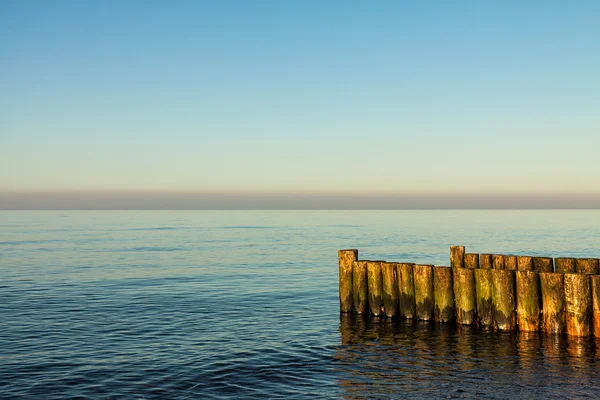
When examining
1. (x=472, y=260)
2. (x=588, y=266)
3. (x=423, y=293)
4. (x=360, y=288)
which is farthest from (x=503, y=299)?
(x=360, y=288)

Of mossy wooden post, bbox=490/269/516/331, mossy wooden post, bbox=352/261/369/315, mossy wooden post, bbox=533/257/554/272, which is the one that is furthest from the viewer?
mossy wooden post, bbox=352/261/369/315

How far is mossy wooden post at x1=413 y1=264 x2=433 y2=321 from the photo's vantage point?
18.3 metres

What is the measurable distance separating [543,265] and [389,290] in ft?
17.2

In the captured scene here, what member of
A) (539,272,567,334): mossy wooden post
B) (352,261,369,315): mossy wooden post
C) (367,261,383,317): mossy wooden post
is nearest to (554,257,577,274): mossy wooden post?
(539,272,567,334): mossy wooden post

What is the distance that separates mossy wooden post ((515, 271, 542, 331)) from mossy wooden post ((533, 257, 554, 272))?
3.08 meters

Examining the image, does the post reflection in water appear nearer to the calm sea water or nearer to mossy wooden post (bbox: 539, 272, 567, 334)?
the calm sea water

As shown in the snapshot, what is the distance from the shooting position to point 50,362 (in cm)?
1524

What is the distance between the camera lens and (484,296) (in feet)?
57.0

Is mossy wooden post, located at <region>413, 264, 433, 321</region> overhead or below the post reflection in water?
overhead

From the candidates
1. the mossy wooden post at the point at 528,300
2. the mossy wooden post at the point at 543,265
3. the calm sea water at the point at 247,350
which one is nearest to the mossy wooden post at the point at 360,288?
the calm sea water at the point at 247,350

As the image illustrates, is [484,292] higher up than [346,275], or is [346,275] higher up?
[346,275]

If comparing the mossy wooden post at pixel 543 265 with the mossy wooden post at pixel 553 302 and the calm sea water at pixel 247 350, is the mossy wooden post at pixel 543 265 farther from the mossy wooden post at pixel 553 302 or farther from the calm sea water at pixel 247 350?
the calm sea water at pixel 247 350

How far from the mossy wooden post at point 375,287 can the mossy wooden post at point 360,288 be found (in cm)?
18

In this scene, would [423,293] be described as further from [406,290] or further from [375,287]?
[375,287]
